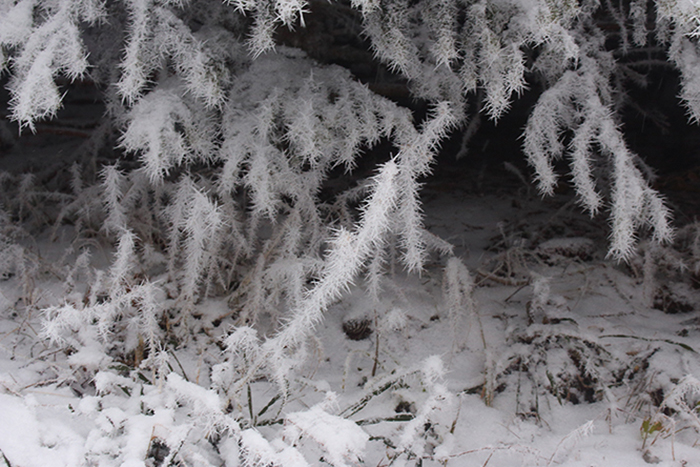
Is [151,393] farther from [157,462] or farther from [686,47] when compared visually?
[686,47]

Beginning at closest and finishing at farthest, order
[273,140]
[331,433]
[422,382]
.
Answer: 1. [331,433]
2. [422,382]
3. [273,140]

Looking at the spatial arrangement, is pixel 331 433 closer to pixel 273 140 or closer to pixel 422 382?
pixel 422 382

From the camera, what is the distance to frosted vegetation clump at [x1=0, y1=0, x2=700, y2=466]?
42.6 inches

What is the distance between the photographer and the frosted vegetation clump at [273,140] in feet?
3.55

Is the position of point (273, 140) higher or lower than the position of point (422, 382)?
higher

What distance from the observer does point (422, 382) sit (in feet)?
3.84

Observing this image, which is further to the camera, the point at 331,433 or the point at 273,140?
the point at 273,140

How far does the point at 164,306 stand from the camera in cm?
150

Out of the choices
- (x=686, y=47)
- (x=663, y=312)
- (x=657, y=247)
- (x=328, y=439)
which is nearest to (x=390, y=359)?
(x=328, y=439)

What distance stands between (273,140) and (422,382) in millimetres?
848

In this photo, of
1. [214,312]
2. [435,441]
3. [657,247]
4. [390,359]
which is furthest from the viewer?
[657,247]

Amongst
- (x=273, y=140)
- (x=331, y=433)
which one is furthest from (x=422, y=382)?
(x=273, y=140)

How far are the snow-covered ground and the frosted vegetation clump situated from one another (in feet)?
0.05

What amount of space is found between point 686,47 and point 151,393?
171 centimetres
